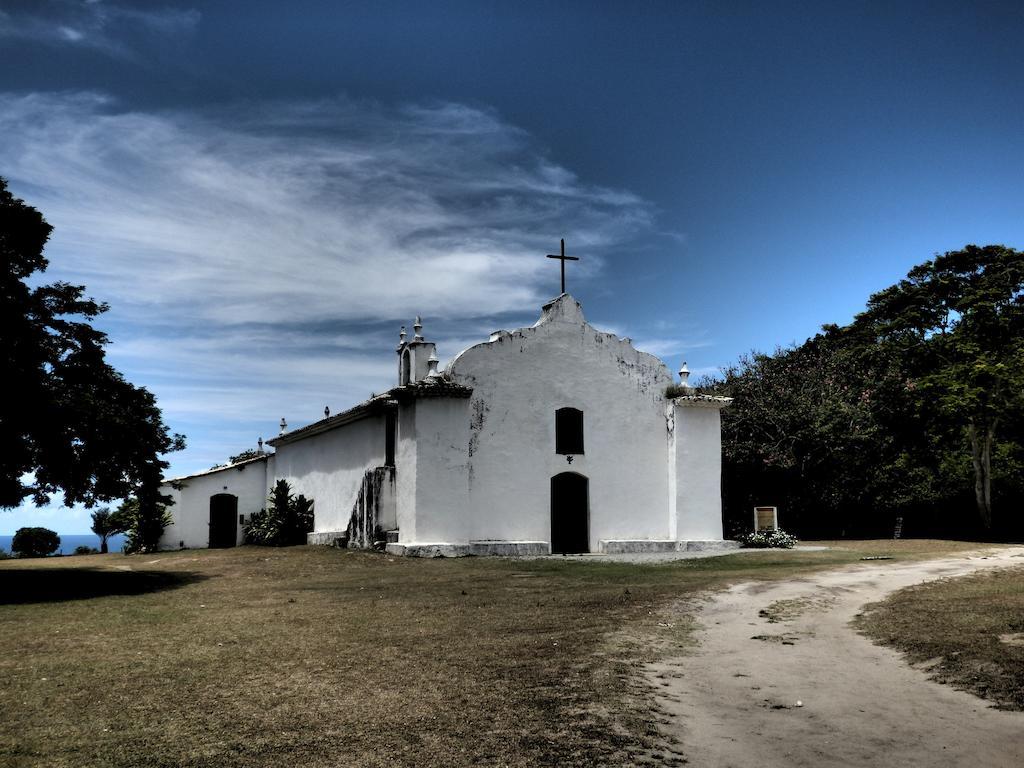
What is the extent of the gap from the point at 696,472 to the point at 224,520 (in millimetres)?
19022

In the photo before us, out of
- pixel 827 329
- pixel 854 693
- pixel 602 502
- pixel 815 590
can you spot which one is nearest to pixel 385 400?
pixel 602 502

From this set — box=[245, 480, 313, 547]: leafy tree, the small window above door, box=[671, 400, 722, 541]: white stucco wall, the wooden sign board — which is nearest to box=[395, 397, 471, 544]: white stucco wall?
the small window above door

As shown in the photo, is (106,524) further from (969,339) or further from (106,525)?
(969,339)

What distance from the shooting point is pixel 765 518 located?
2605 centimetres

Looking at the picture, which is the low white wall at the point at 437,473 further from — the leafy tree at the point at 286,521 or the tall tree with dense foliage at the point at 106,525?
the tall tree with dense foliage at the point at 106,525

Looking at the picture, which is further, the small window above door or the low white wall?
the small window above door

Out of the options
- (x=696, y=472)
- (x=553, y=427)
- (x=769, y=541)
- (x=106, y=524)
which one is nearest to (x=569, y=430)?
(x=553, y=427)

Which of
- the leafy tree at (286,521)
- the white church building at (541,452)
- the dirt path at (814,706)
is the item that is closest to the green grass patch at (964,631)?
the dirt path at (814,706)

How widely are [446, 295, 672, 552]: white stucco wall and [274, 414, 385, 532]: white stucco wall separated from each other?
392 cm

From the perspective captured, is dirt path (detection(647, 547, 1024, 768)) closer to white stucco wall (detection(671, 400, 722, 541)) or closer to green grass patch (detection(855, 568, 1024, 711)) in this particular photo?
green grass patch (detection(855, 568, 1024, 711))

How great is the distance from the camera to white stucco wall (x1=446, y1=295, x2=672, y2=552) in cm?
2223

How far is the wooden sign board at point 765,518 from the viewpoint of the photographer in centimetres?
2580

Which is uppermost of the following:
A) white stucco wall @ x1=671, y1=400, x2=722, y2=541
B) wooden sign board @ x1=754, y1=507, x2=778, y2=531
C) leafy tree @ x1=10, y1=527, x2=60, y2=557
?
white stucco wall @ x1=671, y1=400, x2=722, y2=541

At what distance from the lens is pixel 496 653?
833 centimetres
